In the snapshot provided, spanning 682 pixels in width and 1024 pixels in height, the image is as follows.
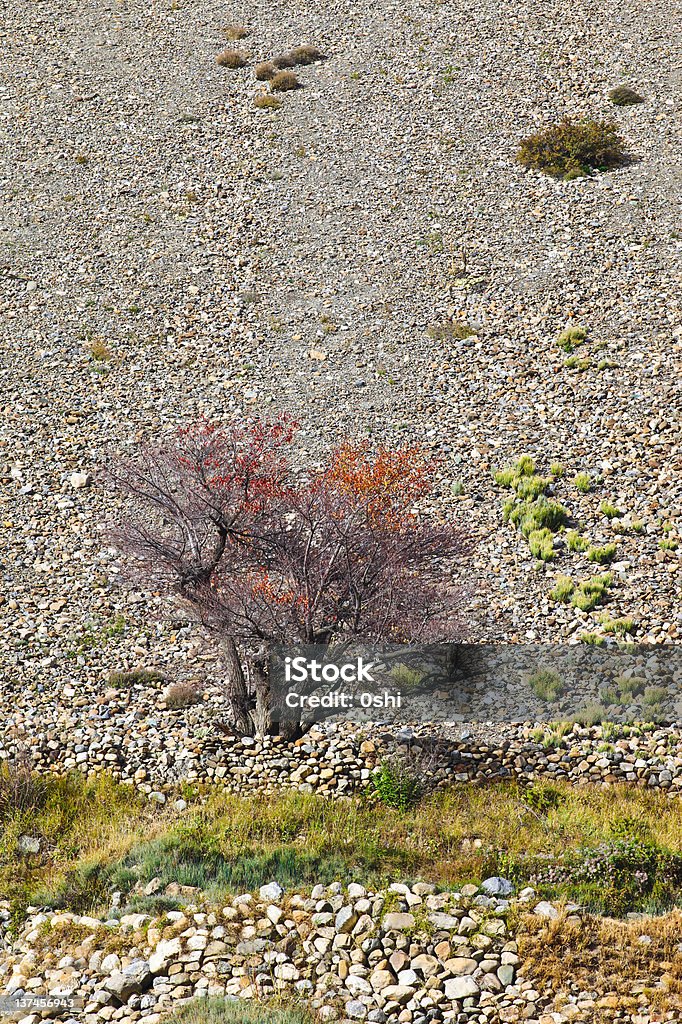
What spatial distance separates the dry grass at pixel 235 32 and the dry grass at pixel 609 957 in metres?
35.3

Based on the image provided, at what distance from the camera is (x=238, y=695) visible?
472 inches

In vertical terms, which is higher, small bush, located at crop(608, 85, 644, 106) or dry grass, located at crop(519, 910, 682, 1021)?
small bush, located at crop(608, 85, 644, 106)

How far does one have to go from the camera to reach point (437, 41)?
3175cm

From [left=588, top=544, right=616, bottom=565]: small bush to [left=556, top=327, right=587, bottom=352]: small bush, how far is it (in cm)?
673

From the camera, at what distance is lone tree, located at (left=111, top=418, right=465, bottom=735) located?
11.3 meters

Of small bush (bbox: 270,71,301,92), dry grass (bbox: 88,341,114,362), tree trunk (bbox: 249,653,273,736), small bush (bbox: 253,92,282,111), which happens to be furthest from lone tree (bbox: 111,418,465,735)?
small bush (bbox: 270,71,301,92)

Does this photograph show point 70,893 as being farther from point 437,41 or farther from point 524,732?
point 437,41

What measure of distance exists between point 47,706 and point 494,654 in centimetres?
694

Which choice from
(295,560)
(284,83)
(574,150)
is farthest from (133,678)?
(284,83)

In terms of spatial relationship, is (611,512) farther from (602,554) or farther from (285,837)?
(285,837)

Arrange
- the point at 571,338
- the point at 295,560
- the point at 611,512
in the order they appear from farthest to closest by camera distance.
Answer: the point at 571,338
the point at 611,512
the point at 295,560

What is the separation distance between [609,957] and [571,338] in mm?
14997

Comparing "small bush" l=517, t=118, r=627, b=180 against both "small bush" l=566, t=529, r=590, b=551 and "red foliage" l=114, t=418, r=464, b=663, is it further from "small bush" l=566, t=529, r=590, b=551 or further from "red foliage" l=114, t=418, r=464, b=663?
"red foliage" l=114, t=418, r=464, b=663

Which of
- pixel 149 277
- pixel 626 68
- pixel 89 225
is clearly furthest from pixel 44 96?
pixel 626 68
